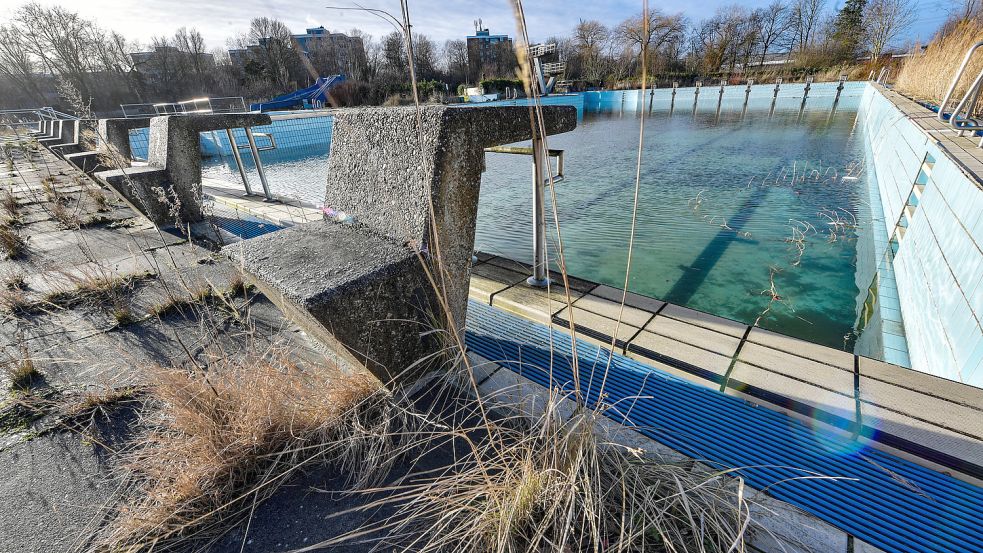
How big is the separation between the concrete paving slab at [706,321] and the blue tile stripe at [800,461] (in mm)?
425

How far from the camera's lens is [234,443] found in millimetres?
1116

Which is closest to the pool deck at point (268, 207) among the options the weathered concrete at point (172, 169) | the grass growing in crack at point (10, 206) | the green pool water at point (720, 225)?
the weathered concrete at point (172, 169)

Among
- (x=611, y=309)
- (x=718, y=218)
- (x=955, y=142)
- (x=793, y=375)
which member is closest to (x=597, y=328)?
(x=611, y=309)

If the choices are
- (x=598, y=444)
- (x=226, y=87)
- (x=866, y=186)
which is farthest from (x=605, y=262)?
(x=226, y=87)

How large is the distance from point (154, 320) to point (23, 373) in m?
0.50

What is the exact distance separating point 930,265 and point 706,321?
66.0 inches

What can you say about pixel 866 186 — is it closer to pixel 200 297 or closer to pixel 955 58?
pixel 955 58

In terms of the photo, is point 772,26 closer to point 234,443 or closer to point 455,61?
point 455,61

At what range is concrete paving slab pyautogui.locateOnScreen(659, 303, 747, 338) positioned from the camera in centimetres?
184

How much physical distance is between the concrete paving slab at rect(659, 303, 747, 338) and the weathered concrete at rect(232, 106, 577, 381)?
1.21 metres

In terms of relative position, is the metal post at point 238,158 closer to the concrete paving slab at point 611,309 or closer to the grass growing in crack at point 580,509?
the concrete paving slab at point 611,309

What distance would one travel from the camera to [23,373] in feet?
5.22

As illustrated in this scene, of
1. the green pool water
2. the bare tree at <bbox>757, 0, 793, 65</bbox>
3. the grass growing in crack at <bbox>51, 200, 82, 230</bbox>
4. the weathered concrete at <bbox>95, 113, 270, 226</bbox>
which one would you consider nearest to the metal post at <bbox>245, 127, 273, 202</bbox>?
the weathered concrete at <bbox>95, 113, 270, 226</bbox>

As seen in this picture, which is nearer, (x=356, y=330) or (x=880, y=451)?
(x=356, y=330)
